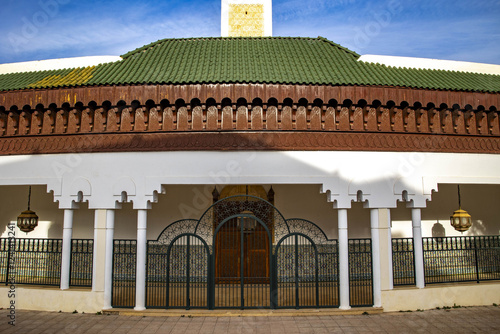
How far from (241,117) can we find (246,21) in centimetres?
605

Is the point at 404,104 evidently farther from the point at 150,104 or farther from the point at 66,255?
the point at 66,255

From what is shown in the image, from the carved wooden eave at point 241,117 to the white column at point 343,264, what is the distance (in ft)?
5.12

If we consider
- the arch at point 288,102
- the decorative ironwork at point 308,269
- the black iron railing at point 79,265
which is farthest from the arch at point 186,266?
the arch at point 288,102

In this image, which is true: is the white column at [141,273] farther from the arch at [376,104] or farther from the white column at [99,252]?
the arch at [376,104]

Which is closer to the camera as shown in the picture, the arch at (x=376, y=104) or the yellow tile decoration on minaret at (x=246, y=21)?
the arch at (x=376, y=104)

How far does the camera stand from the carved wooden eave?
7074mm

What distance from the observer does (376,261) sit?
7062 mm

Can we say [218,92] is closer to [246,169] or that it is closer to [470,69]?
[246,169]

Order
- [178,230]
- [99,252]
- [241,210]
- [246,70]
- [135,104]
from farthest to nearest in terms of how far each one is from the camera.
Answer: [241,210] < [178,230] < [246,70] < [135,104] < [99,252]

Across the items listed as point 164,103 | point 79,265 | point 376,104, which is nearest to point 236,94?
point 164,103

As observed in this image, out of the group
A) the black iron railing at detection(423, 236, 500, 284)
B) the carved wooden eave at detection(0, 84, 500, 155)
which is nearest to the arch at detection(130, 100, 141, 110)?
the carved wooden eave at detection(0, 84, 500, 155)

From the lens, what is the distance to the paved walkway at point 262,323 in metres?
5.97

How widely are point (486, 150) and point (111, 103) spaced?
820 cm

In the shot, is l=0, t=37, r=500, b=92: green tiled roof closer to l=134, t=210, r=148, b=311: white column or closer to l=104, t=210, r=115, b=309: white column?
l=104, t=210, r=115, b=309: white column
